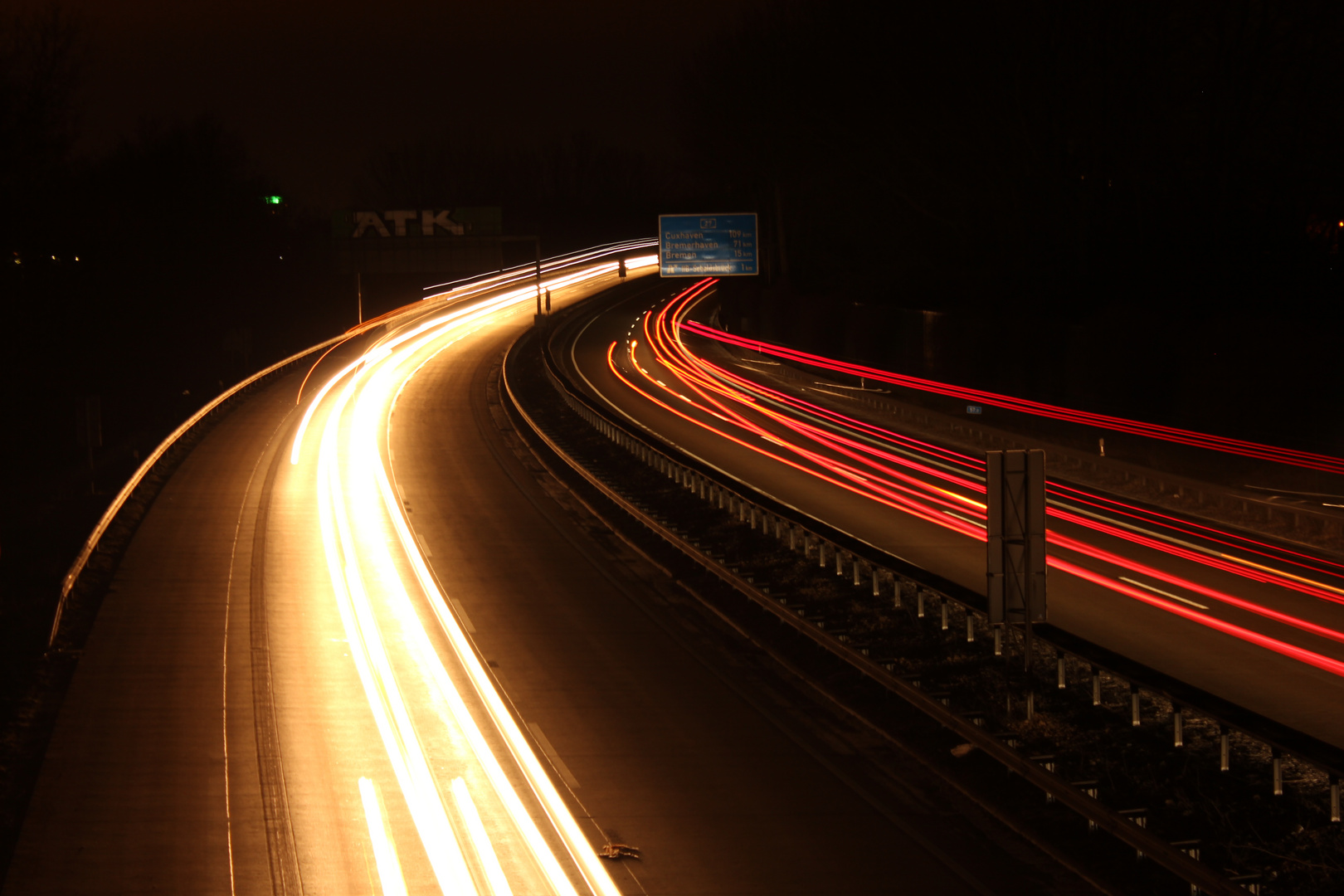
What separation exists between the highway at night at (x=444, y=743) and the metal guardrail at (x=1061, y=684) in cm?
66

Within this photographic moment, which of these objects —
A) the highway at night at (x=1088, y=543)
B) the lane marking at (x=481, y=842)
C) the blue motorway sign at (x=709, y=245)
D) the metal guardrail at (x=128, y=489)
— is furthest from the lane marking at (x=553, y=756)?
the blue motorway sign at (x=709, y=245)

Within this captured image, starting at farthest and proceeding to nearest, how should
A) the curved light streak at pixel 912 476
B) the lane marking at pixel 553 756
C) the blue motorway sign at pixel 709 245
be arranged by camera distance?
the blue motorway sign at pixel 709 245
the curved light streak at pixel 912 476
the lane marking at pixel 553 756

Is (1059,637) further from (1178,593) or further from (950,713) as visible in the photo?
(1178,593)

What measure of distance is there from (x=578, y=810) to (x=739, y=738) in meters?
2.42

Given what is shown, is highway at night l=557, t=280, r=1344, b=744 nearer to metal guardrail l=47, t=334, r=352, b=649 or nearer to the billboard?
metal guardrail l=47, t=334, r=352, b=649

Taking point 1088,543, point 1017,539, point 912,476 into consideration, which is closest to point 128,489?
point 912,476

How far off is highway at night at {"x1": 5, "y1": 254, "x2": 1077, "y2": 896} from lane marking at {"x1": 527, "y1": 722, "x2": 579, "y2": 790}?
3 centimetres

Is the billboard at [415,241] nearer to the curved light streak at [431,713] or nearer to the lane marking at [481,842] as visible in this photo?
the curved light streak at [431,713]

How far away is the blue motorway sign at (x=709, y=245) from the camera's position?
46.4 m

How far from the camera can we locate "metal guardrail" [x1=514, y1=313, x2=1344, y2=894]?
899 cm

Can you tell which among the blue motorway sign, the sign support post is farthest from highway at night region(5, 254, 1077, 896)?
the blue motorway sign

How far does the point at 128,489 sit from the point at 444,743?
50.8 ft

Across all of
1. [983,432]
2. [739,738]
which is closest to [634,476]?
[983,432]

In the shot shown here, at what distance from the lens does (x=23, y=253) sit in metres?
42.7
